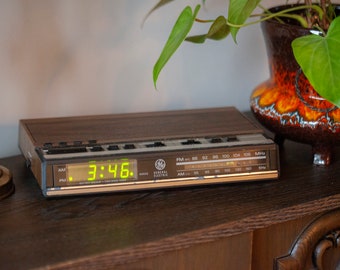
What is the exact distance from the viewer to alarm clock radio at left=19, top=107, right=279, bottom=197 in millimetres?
1008

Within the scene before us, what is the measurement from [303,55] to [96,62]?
0.47 m

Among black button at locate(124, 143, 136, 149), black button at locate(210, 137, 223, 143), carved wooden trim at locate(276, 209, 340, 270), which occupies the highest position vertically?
black button at locate(124, 143, 136, 149)

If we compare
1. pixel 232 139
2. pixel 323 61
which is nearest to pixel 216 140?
pixel 232 139

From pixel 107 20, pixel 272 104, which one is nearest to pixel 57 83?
pixel 107 20

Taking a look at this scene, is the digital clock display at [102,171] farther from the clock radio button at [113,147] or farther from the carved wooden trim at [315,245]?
the carved wooden trim at [315,245]

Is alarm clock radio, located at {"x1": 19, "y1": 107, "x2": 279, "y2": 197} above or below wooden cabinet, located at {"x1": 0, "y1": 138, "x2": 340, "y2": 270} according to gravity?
above

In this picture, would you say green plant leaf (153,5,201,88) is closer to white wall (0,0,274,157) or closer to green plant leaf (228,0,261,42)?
green plant leaf (228,0,261,42)

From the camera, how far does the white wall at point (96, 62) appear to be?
3.91 feet

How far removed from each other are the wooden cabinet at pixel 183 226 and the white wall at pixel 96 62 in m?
0.15

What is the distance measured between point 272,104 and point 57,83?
402mm

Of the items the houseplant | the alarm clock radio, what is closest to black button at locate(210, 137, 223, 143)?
the alarm clock radio

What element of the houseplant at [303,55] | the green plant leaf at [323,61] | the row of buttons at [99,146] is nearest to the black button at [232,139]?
the row of buttons at [99,146]

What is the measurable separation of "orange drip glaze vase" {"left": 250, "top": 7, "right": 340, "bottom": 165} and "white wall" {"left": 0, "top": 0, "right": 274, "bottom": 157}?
0.23 m

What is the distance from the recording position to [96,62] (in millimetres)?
1271
